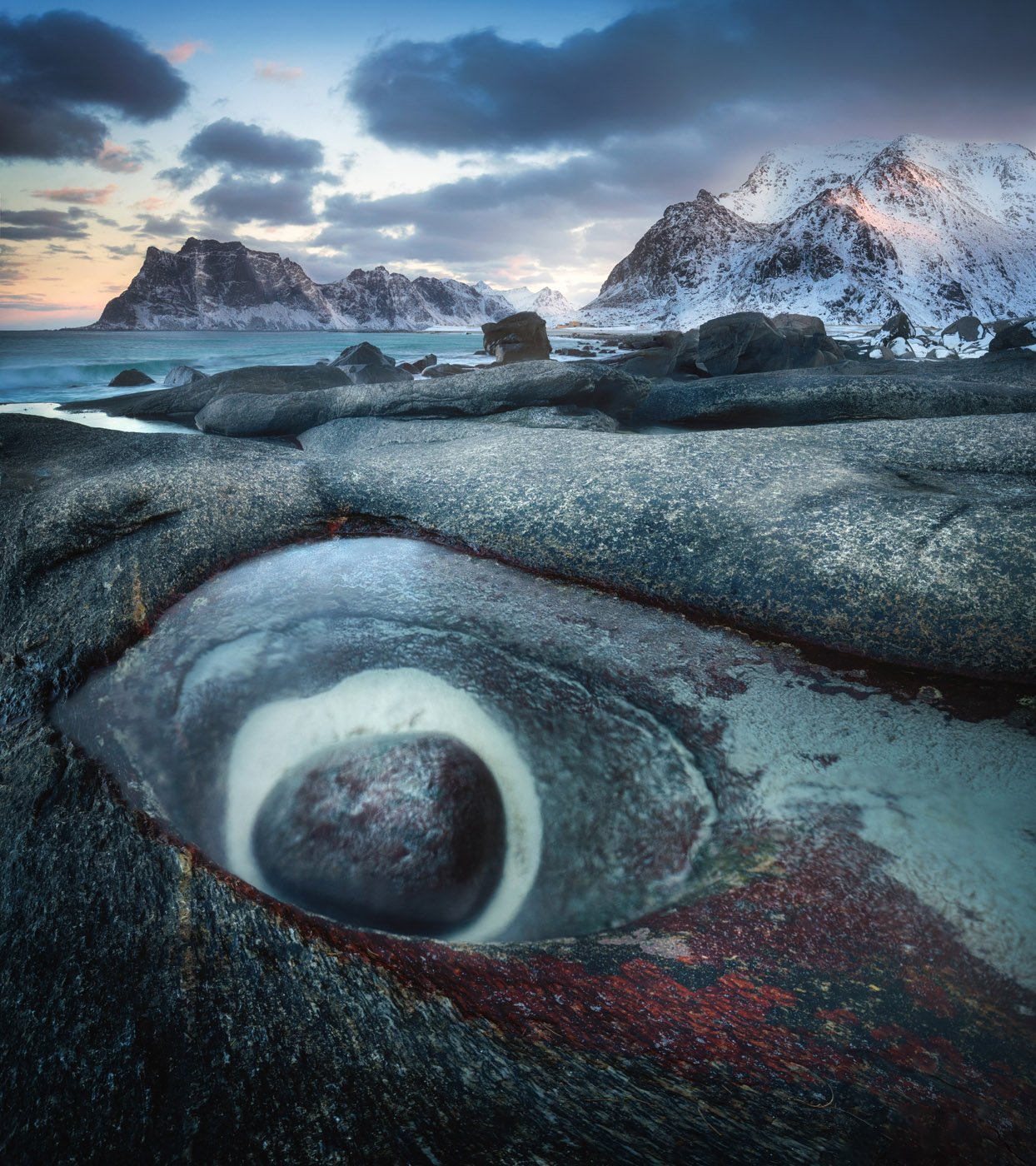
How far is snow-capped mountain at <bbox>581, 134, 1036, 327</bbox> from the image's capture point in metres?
66.9

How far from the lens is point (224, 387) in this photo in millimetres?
7801

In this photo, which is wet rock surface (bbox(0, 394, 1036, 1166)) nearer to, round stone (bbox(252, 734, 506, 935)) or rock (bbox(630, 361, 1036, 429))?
round stone (bbox(252, 734, 506, 935))

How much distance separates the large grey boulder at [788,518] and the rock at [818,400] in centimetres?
179

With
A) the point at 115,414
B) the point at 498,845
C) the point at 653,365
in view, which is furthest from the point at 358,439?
the point at 653,365

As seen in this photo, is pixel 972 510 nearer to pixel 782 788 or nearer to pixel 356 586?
pixel 782 788

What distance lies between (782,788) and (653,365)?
13589mm

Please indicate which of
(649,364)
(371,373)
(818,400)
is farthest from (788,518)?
(649,364)

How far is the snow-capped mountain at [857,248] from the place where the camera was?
2633 inches

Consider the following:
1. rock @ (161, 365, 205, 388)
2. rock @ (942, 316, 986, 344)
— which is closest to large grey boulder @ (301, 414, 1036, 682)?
rock @ (161, 365, 205, 388)

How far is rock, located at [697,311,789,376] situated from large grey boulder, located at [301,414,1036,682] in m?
7.25

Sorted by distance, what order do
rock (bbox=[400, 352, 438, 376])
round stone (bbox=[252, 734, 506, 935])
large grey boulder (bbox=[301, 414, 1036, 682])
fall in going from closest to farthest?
round stone (bbox=[252, 734, 506, 935])
large grey boulder (bbox=[301, 414, 1036, 682])
rock (bbox=[400, 352, 438, 376])

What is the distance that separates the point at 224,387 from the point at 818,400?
6.96 m

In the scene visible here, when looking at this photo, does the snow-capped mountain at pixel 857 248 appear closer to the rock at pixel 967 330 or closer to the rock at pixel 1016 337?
the rock at pixel 967 330

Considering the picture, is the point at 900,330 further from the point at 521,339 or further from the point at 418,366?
the point at 418,366
